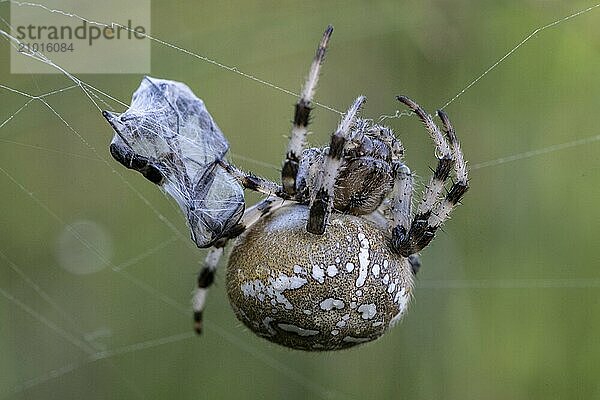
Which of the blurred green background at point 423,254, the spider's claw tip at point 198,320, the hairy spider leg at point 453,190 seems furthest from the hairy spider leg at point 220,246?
the blurred green background at point 423,254

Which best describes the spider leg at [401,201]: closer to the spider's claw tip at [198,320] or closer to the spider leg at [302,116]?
the spider leg at [302,116]

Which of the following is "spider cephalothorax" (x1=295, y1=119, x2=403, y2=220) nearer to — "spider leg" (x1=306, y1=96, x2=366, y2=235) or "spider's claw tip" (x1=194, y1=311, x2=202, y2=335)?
"spider leg" (x1=306, y1=96, x2=366, y2=235)

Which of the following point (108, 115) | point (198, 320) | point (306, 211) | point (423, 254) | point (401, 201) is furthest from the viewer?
point (423, 254)

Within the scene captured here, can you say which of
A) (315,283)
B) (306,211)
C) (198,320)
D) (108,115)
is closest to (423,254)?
(198,320)

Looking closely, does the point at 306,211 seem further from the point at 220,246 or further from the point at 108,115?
the point at 108,115

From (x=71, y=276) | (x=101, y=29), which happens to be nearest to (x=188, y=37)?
(x=101, y=29)
